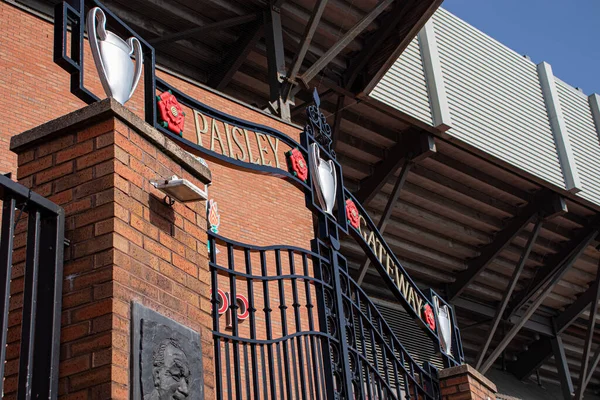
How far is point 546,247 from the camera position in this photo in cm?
2130

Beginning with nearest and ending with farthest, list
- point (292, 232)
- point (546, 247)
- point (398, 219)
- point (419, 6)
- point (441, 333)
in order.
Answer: point (441, 333) → point (292, 232) → point (419, 6) → point (398, 219) → point (546, 247)

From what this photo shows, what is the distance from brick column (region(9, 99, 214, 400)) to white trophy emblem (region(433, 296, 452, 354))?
12.4 feet

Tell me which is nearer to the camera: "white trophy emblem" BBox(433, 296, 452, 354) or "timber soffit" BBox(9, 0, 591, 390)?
"white trophy emblem" BBox(433, 296, 452, 354)

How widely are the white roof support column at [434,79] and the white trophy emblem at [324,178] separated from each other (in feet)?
37.0

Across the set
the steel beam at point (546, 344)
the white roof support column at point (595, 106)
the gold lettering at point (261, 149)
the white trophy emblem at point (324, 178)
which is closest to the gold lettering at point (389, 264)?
the white trophy emblem at point (324, 178)

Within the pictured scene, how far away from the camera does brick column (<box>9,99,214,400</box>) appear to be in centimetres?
302

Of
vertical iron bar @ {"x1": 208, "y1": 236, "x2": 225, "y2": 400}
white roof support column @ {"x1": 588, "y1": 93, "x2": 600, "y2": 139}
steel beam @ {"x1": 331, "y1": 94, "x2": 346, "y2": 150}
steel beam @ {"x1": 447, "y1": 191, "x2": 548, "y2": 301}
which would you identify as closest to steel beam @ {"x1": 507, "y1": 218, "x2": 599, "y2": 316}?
steel beam @ {"x1": 447, "y1": 191, "x2": 548, "y2": 301}

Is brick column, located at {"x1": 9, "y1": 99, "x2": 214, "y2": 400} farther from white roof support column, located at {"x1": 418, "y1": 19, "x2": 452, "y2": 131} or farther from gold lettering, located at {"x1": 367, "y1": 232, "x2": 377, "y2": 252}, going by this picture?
white roof support column, located at {"x1": 418, "y1": 19, "x2": 452, "y2": 131}

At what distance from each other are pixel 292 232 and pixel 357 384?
7464 millimetres

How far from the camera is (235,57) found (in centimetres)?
1555

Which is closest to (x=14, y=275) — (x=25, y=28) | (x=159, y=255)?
(x=159, y=255)

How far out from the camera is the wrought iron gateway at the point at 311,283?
13.9 ft

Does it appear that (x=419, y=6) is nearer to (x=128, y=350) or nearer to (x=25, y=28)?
(x=25, y=28)

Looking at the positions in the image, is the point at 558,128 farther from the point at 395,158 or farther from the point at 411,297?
the point at 411,297
